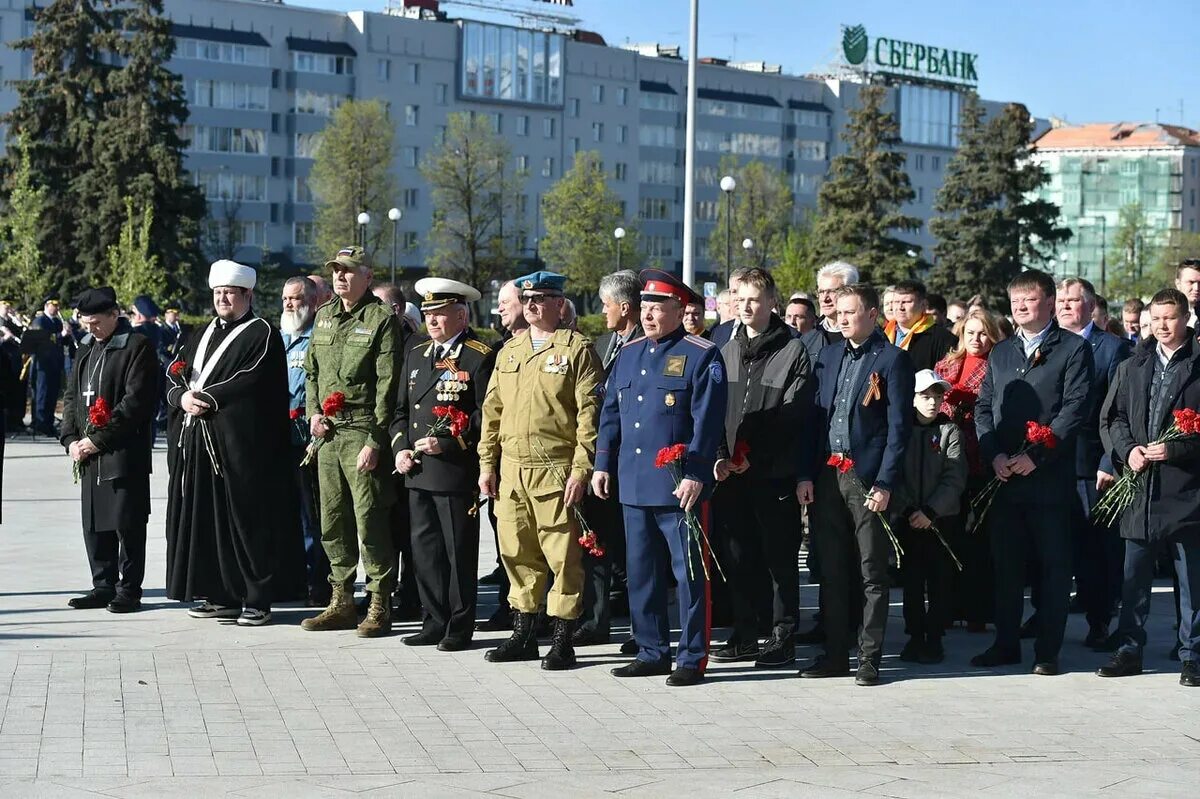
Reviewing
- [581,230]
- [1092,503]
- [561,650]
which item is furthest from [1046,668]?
[581,230]

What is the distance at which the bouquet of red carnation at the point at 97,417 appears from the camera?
36.6 feet

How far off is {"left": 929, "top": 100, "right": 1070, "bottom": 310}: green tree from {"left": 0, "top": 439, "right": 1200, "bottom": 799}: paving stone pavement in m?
61.6

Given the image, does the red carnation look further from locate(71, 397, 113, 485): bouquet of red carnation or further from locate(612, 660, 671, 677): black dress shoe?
locate(612, 660, 671, 677): black dress shoe

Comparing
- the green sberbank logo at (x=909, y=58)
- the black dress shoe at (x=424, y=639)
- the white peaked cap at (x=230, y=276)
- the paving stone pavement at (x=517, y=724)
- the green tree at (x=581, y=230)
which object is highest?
the green sberbank logo at (x=909, y=58)

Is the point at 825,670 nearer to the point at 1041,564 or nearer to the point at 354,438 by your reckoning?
the point at 1041,564

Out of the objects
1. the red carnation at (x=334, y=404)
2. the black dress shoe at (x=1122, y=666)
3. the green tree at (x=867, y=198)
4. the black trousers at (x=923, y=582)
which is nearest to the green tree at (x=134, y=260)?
the green tree at (x=867, y=198)

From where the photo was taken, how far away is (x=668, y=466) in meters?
9.09

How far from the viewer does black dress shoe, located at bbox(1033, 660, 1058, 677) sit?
955 cm

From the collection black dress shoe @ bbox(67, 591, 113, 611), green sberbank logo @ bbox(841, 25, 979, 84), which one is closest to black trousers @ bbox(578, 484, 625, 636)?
black dress shoe @ bbox(67, 591, 113, 611)

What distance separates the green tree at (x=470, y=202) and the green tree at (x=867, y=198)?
1786 centimetres

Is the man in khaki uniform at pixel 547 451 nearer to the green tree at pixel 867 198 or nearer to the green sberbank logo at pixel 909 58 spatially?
the green tree at pixel 867 198

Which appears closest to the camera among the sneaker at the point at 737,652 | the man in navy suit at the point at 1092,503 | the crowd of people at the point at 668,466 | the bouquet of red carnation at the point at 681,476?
the bouquet of red carnation at the point at 681,476

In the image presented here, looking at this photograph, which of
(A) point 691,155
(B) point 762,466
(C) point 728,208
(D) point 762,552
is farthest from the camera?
(C) point 728,208

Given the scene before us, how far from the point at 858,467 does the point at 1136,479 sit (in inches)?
62.7
